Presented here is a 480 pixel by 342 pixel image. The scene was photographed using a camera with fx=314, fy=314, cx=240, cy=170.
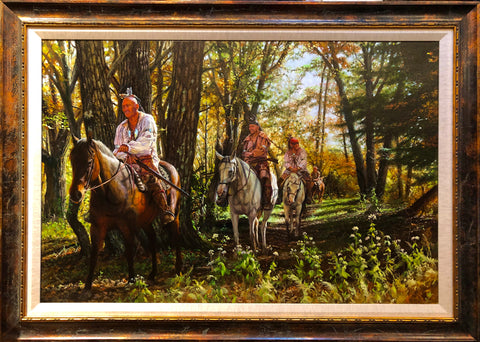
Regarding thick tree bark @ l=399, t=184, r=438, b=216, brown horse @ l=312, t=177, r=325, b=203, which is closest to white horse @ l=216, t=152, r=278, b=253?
brown horse @ l=312, t=177, r=325, b=203

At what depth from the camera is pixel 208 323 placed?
255cm

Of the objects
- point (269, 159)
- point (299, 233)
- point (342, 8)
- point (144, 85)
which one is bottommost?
point (299, 233)

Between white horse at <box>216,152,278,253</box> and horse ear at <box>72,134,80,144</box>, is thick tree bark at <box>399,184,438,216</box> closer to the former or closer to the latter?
white horse at <box>216,152,278,253</box>

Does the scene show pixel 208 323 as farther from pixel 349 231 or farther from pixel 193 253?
pixel 349 231

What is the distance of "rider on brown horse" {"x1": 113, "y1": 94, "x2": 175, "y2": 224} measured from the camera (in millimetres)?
2648

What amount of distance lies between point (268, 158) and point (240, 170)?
10.4 inches

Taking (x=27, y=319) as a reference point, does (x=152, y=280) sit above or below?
above

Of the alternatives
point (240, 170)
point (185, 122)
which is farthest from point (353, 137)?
point (185, 122)

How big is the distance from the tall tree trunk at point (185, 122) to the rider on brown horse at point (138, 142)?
0.14 meters

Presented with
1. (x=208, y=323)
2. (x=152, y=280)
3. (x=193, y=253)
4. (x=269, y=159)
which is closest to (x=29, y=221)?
(x=152, y=280)

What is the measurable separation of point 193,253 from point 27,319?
141cm

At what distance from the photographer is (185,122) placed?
2715 mm

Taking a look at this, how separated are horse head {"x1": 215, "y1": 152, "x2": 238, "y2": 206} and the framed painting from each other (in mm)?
17

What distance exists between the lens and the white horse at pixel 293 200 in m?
2.70
